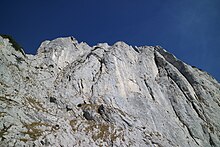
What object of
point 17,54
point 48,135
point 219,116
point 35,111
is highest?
point 17,54

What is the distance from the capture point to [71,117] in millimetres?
64000

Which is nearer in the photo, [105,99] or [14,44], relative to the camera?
[105,99]

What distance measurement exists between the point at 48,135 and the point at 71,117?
11.8 meters

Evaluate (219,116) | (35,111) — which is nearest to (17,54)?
(35,111)

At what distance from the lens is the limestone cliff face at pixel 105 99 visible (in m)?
56.6

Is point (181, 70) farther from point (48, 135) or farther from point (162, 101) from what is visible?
point (48, 135)

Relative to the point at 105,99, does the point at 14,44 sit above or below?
above

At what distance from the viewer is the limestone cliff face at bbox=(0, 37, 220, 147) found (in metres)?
56.6

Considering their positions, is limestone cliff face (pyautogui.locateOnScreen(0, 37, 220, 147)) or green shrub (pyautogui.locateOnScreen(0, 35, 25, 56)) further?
green shrub (pyautogui.locateOnScreen(0, 35, 25, 56))

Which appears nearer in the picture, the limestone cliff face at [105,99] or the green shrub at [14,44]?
the limestone cliff face at [105,99]

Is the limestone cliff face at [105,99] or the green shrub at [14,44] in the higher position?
the green shrub at [14,44]

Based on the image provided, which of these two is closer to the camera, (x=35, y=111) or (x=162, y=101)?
(x=35, y=111)

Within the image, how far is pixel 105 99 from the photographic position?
72.1 m

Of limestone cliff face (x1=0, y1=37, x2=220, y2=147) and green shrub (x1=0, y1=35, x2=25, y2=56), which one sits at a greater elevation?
green shrub (x1=0, y1=35, x2=25, y2=56)
